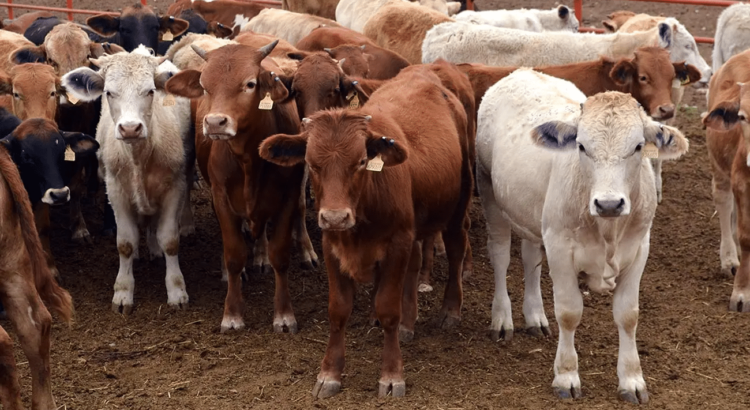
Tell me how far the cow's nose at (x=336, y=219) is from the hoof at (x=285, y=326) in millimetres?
1860

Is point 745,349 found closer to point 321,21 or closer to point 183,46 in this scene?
point 183,46

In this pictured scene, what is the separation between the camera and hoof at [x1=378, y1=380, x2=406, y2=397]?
589 centimetres

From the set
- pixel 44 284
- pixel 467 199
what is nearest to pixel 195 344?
pixel 44 284

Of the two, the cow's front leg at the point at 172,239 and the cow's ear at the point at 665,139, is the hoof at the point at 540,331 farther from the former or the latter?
the cow's front leg at the point at 172,239

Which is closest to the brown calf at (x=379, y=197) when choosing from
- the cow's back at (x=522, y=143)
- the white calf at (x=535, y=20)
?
the cow's back at (x=522, y=143)

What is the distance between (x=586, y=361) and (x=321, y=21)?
615cm

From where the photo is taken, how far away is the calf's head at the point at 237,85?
22.0 ft

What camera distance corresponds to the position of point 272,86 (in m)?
6.86

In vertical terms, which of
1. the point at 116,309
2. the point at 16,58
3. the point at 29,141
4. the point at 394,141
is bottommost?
the point at 116,309

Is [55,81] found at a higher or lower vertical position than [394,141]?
lower

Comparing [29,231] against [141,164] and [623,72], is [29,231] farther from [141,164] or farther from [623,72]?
[623,72]

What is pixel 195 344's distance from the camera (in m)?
6.94

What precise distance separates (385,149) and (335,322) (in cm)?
107

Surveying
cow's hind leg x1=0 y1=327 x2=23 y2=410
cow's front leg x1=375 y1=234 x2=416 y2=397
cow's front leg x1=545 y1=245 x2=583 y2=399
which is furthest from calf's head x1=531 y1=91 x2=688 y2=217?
cow's hind leg x1=0 y1=327 x2=23 y2=410
